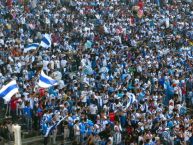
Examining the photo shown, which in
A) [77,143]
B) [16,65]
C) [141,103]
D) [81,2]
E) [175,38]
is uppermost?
[81,2]

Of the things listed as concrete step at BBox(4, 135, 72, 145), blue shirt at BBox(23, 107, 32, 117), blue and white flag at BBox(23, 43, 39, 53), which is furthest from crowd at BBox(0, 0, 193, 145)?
blue and white flag at BBox(23, 43, 39, 53)

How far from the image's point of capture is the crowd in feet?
76.0

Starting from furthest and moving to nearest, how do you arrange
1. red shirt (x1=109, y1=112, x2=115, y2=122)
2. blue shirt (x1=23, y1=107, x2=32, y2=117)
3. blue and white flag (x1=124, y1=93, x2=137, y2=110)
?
blue and white flag (x1=124, y1=93, x2=137, y2=110) → red shirt (x1=109, y1=112, x2=115, y2=122) → blue shirt (x1=23, y1=107, x2=32, y2=117)

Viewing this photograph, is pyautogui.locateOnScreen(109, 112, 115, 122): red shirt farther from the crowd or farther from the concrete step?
the concrete step

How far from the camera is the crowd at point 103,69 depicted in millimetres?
23172

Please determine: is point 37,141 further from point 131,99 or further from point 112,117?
point 131,99

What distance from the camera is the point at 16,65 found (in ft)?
86.6

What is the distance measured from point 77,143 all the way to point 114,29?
14.4 meters

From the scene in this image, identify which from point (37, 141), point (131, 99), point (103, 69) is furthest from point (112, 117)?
point (103, 69)

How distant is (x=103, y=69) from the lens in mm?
29016

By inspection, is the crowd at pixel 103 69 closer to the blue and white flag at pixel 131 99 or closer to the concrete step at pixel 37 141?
the blue and white flag at pixel 131 99

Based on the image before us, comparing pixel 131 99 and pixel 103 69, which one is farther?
pixel 103 69

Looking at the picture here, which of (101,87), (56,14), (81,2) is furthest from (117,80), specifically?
(81,2)

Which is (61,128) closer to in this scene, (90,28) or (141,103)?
(141,103)
